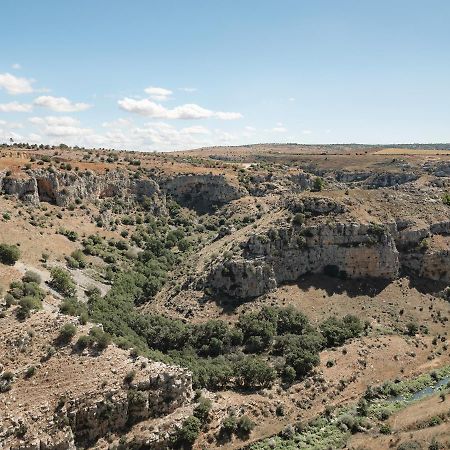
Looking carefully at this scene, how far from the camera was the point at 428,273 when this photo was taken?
73250 mm

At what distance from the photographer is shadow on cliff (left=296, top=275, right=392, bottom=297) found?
224ft

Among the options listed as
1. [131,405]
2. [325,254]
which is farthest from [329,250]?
[131,405]

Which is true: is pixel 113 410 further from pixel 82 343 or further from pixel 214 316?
pixel 214 316

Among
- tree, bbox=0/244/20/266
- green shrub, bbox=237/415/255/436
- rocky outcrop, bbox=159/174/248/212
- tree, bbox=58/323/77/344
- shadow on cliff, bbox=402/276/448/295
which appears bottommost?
green shrub, bbox=237/415/255/436

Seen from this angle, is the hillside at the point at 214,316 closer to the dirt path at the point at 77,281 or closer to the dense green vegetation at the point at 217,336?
the dense green vegetation at the point at 217,336

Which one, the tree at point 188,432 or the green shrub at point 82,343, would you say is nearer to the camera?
the tree at point 188,432

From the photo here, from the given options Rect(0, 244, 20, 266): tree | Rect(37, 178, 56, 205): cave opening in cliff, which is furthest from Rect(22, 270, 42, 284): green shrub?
Rect(37, 178, 56, 205): cave opening in cliff

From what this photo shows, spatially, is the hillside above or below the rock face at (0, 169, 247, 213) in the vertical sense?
below

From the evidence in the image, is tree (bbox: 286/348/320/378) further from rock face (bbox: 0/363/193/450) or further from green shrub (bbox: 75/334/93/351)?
green shrub (bbox: 75/334/93/351)

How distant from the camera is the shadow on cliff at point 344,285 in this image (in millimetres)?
68125

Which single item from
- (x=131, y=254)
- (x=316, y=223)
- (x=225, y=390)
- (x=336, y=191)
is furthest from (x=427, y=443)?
(x=131, y=254)

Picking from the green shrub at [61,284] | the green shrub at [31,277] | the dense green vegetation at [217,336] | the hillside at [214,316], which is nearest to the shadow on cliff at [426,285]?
the hillside at [214,316]

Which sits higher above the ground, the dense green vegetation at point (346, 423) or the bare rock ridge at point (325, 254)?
the bare rock ridge at point (325, 254)

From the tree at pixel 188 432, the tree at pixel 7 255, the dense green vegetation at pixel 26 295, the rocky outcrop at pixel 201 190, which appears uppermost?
the rocky outcrop at pixel 201 190
